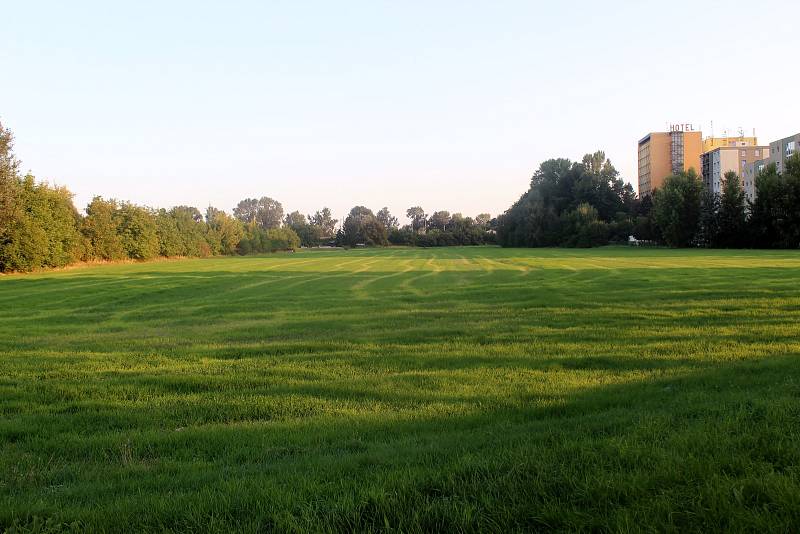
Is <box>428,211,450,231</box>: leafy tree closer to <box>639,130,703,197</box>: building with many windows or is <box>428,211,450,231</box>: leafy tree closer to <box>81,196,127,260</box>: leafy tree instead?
<box>639,130,703,197</box>: building with many windows

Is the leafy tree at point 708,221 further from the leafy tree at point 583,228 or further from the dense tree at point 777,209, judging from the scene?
the leafy tree at point 583,228

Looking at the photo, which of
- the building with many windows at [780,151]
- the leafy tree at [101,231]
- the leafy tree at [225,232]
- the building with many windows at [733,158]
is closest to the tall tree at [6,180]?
the leafy tree at [101,231]

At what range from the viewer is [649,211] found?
4279 inches

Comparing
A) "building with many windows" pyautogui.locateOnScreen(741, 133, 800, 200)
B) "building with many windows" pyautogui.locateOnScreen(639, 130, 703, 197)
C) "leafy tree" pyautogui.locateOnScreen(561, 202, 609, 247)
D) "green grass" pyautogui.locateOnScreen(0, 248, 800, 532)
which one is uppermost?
"building with many windows" pyautogui.locateOnScreen(639, 130, 703, 197)

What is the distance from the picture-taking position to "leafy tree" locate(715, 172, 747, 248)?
79.2 metres

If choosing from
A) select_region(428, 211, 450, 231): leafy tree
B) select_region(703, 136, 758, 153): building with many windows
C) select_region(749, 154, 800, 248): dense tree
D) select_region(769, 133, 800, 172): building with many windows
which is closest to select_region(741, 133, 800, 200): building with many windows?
select_region(769, 133, 800, 172): building with many windows

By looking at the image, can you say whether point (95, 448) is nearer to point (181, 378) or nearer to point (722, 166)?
point (181, 378)

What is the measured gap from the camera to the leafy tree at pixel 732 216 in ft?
260

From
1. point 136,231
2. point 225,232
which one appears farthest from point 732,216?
point 225,232

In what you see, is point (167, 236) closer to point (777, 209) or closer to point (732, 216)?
point (732, 216)

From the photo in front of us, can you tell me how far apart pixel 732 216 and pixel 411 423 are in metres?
88.4

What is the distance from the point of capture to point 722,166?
139 meters

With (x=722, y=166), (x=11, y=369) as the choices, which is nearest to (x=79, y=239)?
(x=11, y=369)

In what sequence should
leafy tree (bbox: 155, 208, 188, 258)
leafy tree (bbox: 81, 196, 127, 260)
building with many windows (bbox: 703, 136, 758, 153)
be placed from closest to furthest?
leafy tree (bbox: 81, 196, 127, 260), leafy tree (bbox: 155, 208, 188, 258), building with many windows (bbox: 703, 136, 758, 153)
